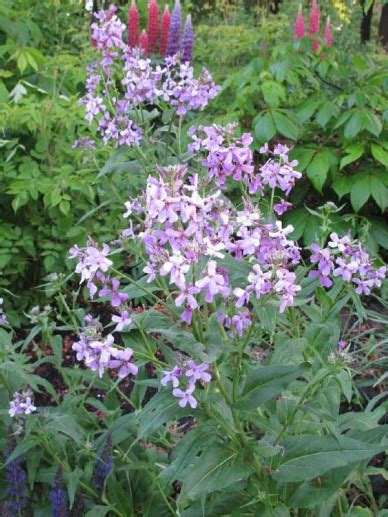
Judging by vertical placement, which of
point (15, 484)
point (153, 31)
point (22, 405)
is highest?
point (153, 31)

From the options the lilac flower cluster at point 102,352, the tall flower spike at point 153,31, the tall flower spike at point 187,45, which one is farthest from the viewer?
the tall flower spike at point 153,31

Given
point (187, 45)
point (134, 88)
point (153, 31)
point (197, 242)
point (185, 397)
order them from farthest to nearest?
point (153, 31) < point (187, 45) < point (134, 88) < point (185, 397) < point (197, 242)

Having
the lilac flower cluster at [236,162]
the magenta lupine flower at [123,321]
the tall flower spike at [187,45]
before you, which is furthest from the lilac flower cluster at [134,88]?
the tall flower spike at [187,45]

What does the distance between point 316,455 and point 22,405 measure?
2.64 ft

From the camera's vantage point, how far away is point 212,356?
151 cm

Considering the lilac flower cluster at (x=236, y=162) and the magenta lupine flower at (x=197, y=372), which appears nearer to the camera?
the magenta lupine flower at (x=197, y=372)

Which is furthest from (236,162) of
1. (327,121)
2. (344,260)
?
(327,121)

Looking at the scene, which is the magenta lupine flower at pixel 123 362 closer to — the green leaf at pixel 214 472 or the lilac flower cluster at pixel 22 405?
the green leaf at pixel 214 472

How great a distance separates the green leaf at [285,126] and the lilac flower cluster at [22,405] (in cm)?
234

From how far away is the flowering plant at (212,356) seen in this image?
1.48 meters

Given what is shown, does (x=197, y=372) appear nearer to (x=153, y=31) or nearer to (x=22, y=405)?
(x=22, y=405)

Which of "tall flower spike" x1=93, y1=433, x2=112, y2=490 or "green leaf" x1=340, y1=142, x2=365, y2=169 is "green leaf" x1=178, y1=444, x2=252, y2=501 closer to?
"tall flower spike" x1=93, y1=433, x2=112, y2=490

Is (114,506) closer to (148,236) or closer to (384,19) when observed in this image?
(148,236)

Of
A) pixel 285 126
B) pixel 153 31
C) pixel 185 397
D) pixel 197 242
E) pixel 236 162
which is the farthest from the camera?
pixel 153 31
